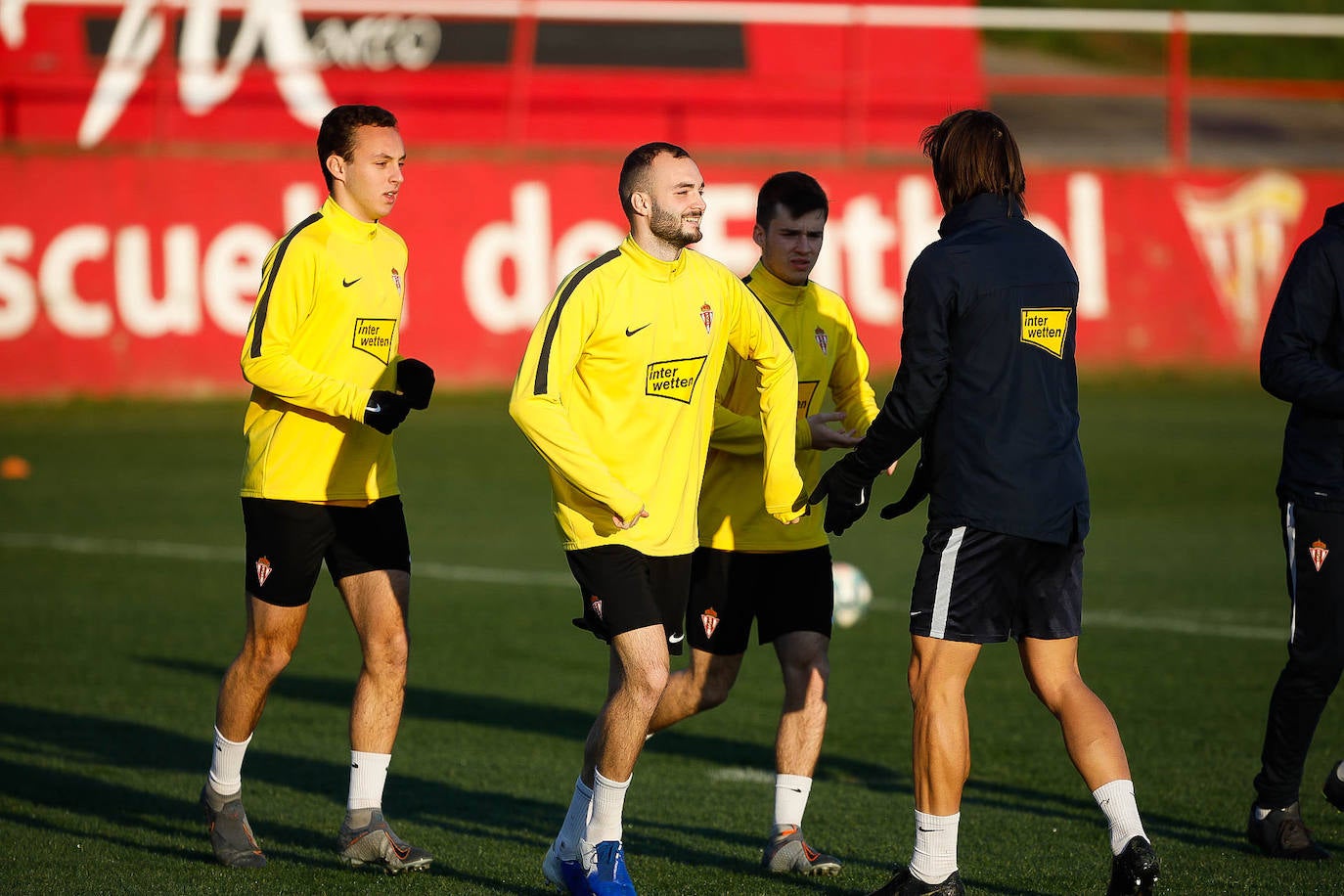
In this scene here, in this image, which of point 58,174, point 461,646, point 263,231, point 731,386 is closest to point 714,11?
point 263,231

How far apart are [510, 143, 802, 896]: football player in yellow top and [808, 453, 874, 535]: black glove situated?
16.4 inches

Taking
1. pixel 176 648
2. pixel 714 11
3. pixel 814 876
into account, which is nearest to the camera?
pixel 814 876

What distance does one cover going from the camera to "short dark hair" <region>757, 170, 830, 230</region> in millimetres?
5992

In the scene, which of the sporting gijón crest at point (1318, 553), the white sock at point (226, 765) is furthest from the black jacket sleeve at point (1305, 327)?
the white sock at point (226, 765)

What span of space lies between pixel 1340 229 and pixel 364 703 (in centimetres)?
341

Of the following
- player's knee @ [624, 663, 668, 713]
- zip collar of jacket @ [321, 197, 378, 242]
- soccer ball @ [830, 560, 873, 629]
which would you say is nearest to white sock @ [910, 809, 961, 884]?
player's knee @ [624, 663, 668, 713]

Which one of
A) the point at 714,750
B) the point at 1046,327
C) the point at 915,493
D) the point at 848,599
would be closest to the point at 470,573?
the point at 848,599

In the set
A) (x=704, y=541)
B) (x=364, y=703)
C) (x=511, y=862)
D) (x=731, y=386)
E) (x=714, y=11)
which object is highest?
(x=714, y=11)

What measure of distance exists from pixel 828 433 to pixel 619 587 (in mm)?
1019

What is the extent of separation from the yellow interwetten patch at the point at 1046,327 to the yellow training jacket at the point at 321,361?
2.07m

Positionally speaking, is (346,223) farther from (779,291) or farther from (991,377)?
(991,377)

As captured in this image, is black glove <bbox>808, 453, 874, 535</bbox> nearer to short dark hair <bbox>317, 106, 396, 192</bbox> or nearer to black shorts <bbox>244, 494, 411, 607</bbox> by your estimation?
black shorts <bbox>244, 494, 411, 607</bbox>

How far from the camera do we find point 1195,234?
21469mm

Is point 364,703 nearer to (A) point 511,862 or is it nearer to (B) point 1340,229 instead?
(A) point 511,862
